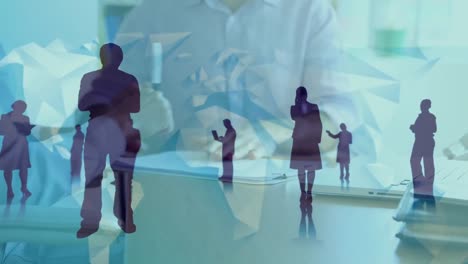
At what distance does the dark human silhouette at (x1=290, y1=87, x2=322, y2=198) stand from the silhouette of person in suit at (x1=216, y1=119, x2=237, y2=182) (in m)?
0.10

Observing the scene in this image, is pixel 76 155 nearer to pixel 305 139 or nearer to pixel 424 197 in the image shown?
pixel 305 139

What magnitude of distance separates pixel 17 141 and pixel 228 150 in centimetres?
40

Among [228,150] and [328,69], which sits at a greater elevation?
[328,69]

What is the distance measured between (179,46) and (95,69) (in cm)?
16

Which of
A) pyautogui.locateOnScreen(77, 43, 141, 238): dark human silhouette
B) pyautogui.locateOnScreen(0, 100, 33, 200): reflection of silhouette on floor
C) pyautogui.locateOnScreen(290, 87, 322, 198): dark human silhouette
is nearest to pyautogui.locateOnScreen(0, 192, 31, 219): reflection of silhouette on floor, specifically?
pyautogui.locateOnScreen(0, 100, 33, 200): reflection of silhouette on floor

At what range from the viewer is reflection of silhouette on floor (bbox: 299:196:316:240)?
881 mm

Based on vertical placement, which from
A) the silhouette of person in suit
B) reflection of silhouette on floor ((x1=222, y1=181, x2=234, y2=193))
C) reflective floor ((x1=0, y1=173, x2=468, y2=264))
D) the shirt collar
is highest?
the shirt collar

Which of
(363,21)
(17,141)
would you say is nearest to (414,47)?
(363,21)

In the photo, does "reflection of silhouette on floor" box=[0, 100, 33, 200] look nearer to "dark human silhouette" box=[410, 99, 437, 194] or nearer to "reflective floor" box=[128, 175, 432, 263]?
"reflective floor" box=[128, 175, 432, 263]

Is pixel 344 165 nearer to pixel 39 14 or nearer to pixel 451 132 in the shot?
pixel 451 132

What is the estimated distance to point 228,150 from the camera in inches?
36.1

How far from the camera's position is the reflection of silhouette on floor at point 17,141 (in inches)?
38.5

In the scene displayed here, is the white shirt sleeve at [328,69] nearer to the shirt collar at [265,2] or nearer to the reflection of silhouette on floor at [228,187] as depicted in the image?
the shirt collar at [265,2]

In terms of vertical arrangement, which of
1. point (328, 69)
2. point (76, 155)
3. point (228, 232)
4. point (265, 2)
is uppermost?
point (265, 2)
